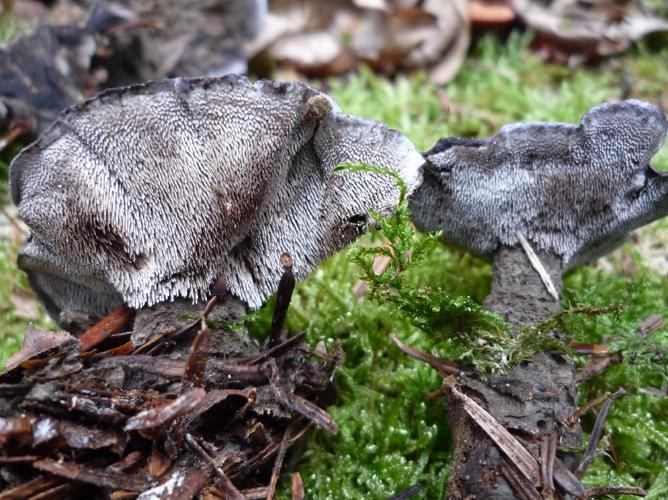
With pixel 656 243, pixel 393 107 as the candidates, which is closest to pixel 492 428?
pixel 656 243

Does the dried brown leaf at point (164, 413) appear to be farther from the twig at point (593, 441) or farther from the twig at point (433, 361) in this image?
the twig at point (593, 441)

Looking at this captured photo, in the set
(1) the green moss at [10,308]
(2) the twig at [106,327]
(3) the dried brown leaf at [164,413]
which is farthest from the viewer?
(1) the green moss at [10,308]

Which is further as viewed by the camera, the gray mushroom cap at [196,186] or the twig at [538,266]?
the twig at [538,266]

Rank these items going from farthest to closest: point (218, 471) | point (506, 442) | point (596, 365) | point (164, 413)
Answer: point (596, 365), point (506, 442), point (218, 471), point (164, 413)

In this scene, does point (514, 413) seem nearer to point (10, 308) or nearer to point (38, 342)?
point (38, 342)

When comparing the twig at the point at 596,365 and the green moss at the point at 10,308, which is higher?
the green moss at the point at 10,308

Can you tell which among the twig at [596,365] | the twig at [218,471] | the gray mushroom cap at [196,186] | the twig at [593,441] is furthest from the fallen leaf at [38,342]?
the twig at [596,365]

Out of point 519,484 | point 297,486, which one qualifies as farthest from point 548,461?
point 297,486

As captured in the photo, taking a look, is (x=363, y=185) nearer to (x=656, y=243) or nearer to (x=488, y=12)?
(x=656, y=243)
